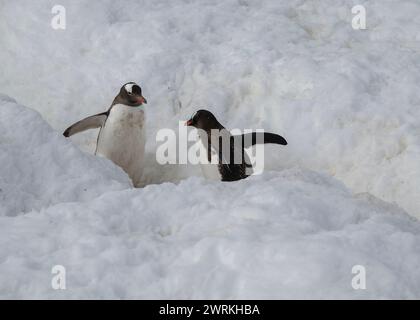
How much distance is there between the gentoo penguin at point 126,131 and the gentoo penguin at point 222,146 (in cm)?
37

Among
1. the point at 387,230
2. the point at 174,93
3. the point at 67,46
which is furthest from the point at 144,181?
the point at 387,230

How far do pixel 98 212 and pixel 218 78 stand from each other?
2787mm

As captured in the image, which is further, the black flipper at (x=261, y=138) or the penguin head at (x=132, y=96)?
the penguin head at (x=132, y=96)

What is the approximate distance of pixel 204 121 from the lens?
4.50m

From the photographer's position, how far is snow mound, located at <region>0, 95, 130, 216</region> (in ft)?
9.41

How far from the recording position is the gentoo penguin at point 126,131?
465 cm

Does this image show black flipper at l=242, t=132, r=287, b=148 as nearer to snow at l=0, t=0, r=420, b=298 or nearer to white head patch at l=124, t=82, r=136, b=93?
snow at l=0, t=0, r=420, b=298

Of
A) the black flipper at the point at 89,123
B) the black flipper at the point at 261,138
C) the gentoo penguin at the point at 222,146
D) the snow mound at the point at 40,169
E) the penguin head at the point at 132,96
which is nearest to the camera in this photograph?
the snow mound at the point at 40,169
